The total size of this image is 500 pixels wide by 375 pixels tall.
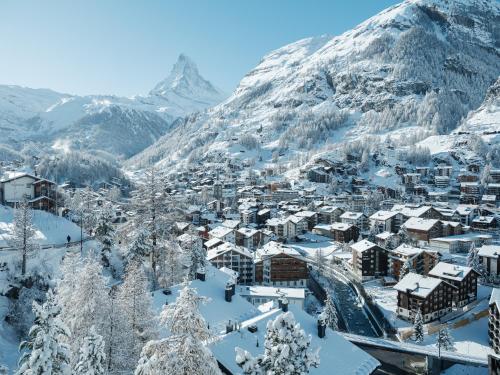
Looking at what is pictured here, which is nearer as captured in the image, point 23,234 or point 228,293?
point 23,234

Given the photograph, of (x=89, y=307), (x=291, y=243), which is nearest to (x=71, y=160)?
(x=291, y=243)

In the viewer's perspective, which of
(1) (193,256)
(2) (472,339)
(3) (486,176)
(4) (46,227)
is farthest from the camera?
(3) (486,176)

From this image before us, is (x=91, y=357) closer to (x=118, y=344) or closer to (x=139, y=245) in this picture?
(x=118, y=344)

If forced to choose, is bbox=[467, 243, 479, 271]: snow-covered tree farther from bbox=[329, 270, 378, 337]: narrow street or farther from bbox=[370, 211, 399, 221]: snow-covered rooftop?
bbox=[370, 211, 399, 221]: snow-covered rooftop

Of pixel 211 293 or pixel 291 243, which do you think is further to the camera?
pixel 291 243

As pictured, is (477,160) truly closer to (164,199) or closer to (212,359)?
(164,199)

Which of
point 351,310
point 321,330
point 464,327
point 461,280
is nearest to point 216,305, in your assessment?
point 321,330
